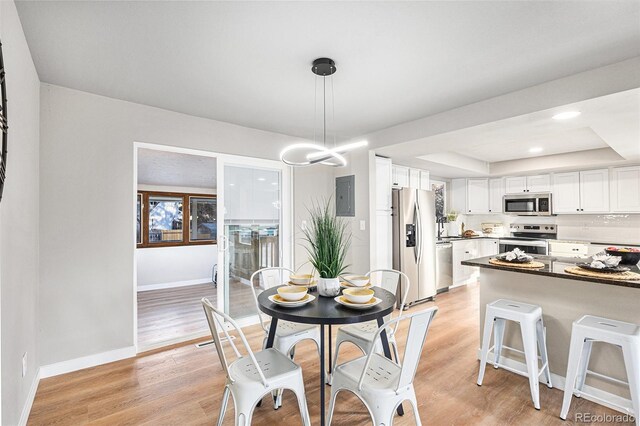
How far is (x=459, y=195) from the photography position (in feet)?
21.5

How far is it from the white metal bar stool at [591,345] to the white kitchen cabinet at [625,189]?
12.6 feet

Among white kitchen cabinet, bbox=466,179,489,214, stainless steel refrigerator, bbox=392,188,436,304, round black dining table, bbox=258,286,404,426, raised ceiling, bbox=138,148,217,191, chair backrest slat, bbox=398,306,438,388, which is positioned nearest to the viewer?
chair backrest slat, bbox=398,306,438,388

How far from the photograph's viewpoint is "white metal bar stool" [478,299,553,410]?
218 cm

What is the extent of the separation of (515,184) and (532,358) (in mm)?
4699

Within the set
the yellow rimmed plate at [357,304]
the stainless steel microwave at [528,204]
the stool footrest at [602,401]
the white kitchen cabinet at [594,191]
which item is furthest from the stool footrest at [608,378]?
the stainless steel microwave at [528,204]

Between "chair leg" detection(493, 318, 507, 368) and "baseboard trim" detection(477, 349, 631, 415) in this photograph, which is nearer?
"baseboard trim" detection(477, 349, 631, 415)

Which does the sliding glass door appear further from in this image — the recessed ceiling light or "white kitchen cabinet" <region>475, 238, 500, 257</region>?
"white kitchen cabinet" <region>475, 238, 500, 257</region>

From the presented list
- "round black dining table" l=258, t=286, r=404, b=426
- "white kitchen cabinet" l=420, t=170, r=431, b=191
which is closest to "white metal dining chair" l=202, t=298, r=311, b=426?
"round black dining table" l=258, t=286, r=404, b=426

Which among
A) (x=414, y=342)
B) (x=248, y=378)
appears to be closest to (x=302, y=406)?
(x=248, y=378)

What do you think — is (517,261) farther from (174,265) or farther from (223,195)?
(174,265)

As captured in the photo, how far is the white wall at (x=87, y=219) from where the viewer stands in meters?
2.60

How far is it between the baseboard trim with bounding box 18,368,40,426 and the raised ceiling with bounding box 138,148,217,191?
2.39 m

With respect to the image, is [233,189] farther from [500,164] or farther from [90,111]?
[500,164]

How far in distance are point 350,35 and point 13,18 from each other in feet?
6.10
